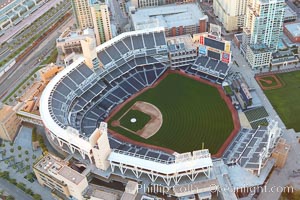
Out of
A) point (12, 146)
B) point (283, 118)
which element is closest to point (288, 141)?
point (283, 118)

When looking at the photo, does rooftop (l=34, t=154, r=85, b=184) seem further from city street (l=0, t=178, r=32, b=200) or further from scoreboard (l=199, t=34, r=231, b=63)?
scoreboard (l=199, t=34, r=231, b=63)

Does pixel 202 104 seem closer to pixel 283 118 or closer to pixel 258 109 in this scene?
pixel 258 109

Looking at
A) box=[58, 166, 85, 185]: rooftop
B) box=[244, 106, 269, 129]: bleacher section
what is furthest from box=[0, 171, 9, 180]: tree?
box=[244, 106, 269, 129]: bleacher section

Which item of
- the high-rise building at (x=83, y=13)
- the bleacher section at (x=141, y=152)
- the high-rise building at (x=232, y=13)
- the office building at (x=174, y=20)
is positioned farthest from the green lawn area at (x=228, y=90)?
the high-rise building at (x=83, y=13)

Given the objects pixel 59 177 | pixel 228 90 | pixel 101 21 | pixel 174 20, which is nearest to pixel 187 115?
pixel 228 90

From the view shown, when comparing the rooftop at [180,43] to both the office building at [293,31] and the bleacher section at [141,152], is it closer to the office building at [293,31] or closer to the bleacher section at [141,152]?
the office building at [293,31]
